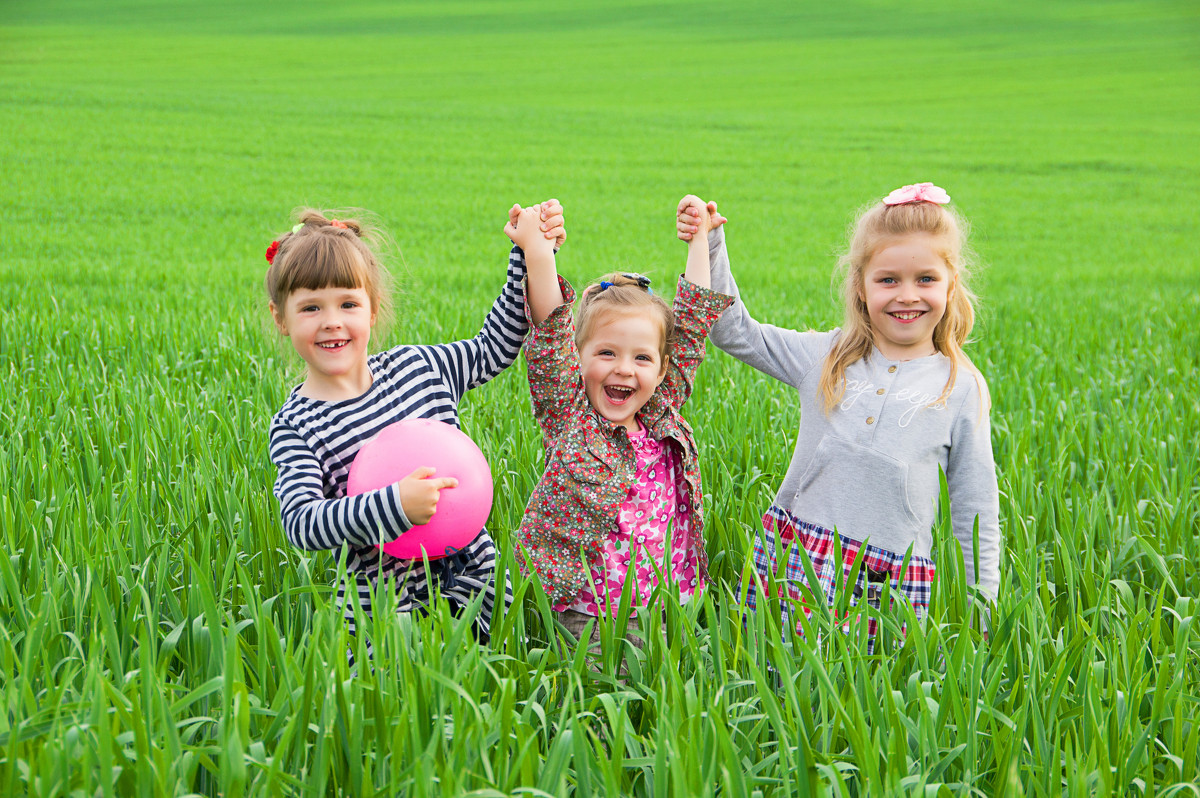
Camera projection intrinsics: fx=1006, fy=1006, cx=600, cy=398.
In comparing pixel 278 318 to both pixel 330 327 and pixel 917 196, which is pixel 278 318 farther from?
pixel 917 196

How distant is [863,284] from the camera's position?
2.42 meters

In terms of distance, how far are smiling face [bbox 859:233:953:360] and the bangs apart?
46.2 inches

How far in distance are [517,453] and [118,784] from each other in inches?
75.0

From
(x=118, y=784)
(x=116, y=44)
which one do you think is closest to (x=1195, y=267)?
(x=118, y=784)

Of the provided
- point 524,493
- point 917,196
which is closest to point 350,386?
point 524,493

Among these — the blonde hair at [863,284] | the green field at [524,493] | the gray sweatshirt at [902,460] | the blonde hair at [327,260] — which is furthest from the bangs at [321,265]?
the blonde hair at [863,284]

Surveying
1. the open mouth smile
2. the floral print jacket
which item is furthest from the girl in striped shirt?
the open mouth smile

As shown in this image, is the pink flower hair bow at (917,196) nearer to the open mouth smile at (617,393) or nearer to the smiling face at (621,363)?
the smiling face at (621,363)

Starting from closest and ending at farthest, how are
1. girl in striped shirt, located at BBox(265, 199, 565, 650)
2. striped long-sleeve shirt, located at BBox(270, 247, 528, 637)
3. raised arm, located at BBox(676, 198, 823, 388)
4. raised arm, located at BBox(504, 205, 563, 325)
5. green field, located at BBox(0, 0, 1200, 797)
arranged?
1. green field, located at BBox(0, 0, 1200, 797)
2. striped long-sleeve shirt, located at BBox(270, 247, 528, 637)
3. girl in striped shirt, located at BBox(265, 199, 565, 650)
4. raised arm, located at BBox(504, 205, 563, 325)
5. raised arm, located at BBox(676, 198, 823, 388)

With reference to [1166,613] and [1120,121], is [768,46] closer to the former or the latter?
[1120,121]

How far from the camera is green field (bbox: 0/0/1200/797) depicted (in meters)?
1.54

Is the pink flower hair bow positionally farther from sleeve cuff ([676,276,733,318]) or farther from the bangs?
the bangs

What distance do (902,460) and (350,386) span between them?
1246mm

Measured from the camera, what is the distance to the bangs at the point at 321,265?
210cm
